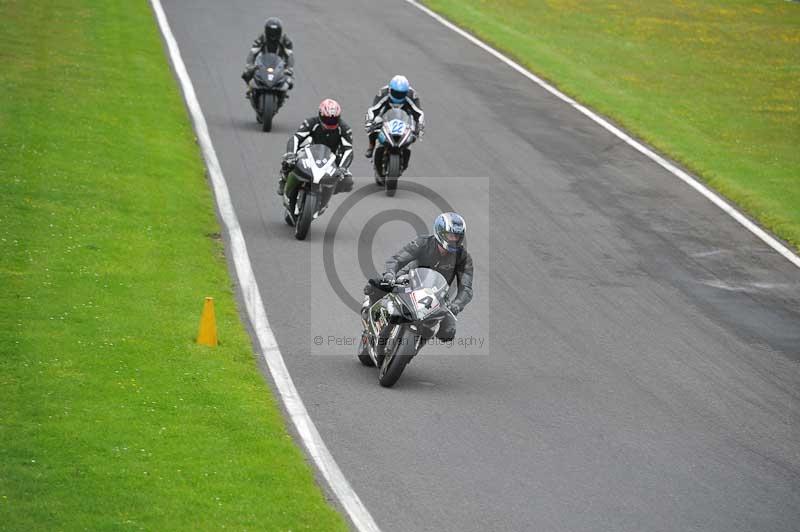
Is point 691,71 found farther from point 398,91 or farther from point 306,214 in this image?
point 306,214

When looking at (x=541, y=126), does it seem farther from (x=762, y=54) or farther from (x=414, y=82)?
(x=762, y=54)

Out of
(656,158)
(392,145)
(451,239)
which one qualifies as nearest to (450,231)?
(451,239)

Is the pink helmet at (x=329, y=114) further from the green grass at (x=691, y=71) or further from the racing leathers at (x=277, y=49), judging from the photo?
the green grass at (x=691, y=71)

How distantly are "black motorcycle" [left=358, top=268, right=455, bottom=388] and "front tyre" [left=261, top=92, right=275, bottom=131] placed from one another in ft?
40.1

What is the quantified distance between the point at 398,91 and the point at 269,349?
9.77 metres

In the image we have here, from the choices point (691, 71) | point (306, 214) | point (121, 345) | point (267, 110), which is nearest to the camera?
point (121, 345)

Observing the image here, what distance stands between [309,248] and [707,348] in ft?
20.8

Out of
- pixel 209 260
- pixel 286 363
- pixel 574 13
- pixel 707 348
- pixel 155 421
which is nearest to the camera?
pixel 155 421

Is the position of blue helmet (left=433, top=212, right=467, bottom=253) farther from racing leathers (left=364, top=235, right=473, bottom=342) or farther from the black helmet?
the black helmet

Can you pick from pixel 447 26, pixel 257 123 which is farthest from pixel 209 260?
pixel 447 26

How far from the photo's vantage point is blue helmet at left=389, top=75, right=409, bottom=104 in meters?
22.9

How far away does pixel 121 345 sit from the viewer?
1334 centimetres

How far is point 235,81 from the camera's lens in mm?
29094

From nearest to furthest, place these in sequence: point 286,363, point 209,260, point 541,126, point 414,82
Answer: point 286,363
point 209,260
point 541,126
point 414,82
